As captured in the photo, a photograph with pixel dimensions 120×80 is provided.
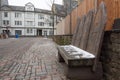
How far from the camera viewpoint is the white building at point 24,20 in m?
60.3

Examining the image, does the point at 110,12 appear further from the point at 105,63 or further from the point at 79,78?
the point at 79,78

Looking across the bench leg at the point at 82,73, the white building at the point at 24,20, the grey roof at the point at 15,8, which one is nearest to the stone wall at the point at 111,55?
the bench leg at the point at 82,73

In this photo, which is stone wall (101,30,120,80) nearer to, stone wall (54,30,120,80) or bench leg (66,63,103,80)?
stone wall (54,30,120,80)

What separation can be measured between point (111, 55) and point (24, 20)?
6051 centimetres

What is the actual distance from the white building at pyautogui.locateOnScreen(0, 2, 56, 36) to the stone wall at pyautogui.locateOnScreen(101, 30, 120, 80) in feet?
185

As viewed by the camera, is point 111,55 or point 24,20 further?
point 24,20

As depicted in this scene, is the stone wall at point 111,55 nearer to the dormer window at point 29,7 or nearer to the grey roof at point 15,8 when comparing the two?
the grey roof at point 15,8

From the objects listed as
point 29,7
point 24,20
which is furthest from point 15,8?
point 24,20

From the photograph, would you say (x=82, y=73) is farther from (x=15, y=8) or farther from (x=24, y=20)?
(x=15, y=8)

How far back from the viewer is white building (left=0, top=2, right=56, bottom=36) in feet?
198

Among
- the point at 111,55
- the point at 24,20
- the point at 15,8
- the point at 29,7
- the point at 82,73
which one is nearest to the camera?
the point at 111,55

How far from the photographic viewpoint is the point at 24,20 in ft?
206

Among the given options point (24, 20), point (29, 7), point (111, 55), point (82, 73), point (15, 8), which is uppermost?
point (29, 7)

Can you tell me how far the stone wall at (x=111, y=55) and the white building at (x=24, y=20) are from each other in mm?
56487
